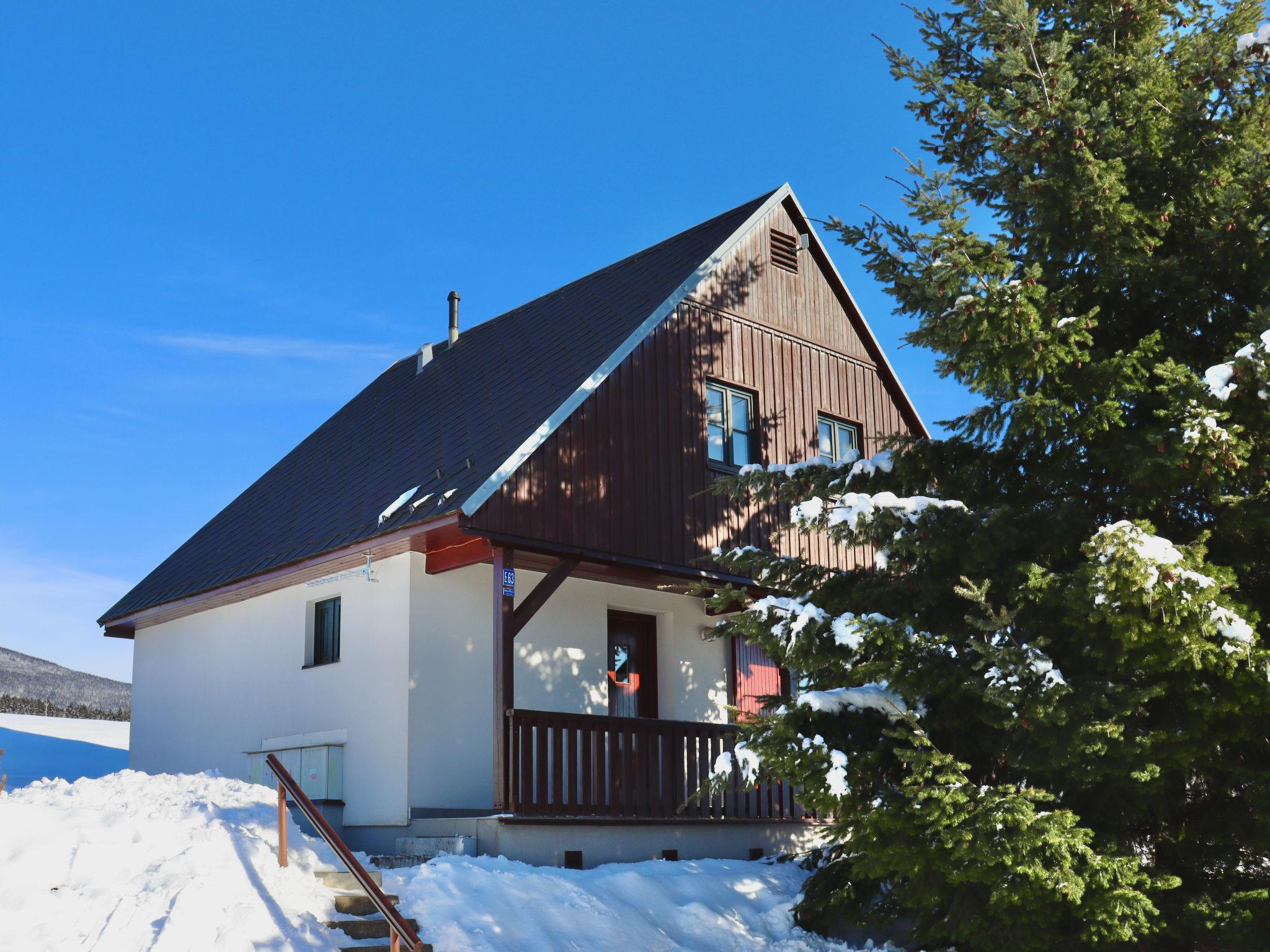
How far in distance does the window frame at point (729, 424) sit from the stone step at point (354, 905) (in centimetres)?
706

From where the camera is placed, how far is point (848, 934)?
10.6 meters

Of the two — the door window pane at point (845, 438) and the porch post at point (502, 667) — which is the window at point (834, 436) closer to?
the door window pane at point (845, 438)

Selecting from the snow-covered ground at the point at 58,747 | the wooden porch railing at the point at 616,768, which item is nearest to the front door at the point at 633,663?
the wooden porch railing at the point at 616,768

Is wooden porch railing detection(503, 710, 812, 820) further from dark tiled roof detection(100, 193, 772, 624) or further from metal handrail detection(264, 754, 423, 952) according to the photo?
dark tiled roof detection(100, 193, 772, 624)

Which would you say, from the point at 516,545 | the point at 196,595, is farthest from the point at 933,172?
the point at 196,595

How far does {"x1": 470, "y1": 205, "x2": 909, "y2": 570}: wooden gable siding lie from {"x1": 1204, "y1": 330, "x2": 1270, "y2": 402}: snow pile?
2938 millimetres

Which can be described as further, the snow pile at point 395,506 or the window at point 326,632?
the window at point 326,632

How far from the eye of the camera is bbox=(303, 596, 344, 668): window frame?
1421 cm

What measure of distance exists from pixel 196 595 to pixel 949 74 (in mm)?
11122

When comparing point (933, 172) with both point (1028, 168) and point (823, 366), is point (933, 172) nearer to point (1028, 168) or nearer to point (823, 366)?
point (1028, 168)

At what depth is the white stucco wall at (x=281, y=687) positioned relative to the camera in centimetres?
Answer: 1288

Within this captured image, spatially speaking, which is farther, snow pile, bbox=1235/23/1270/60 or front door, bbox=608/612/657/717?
front door, bbox=608/612/657/717

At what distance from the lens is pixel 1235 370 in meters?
7.16

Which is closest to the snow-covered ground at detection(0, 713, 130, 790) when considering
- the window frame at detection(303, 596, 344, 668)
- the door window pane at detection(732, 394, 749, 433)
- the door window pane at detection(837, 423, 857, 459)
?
the window frame at detection(303, 596, 344, 668)
